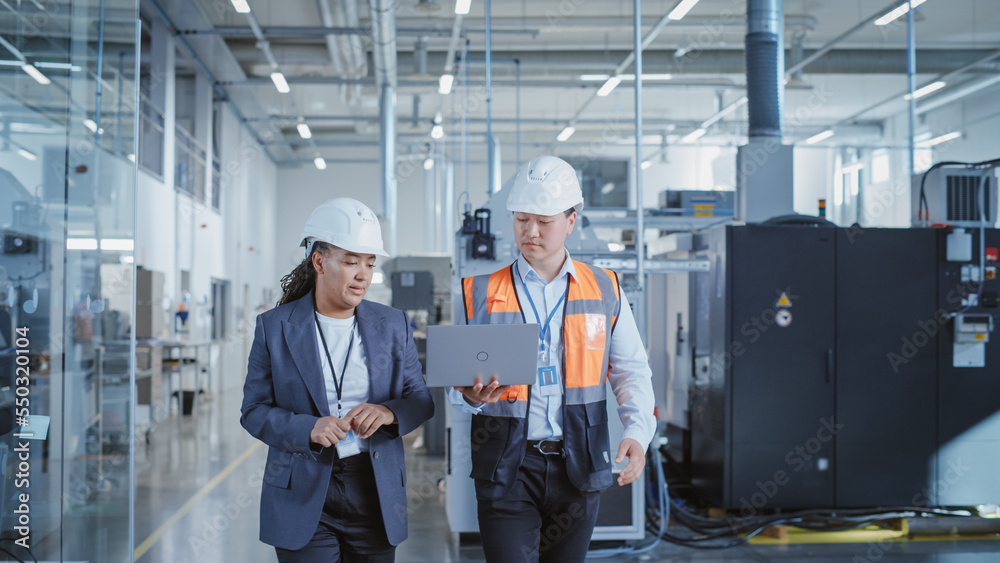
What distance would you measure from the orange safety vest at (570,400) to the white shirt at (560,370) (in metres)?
0.03

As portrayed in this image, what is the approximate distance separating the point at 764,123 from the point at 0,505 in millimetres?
4497

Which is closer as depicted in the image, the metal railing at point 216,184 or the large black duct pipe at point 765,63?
the large black duct pipe at point 765,63

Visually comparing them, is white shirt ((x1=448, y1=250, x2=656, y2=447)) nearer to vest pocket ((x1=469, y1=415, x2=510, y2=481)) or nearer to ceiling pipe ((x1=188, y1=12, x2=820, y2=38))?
vest pocket ((x1=469, y1=415, x2=510, y2=481))

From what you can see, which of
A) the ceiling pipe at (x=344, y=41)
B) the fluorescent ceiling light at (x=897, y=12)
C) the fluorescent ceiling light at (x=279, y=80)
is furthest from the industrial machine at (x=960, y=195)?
the fluorescent ceiling light at (x=279, y=80)

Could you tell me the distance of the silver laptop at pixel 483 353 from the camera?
6.03 feet

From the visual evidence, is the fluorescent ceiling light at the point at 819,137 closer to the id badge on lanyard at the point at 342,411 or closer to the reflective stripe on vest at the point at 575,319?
the reflective stripe on vest at the point at 575,319

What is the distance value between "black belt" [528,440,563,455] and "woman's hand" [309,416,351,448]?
0.49 m

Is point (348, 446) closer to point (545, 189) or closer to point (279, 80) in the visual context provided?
point (545, 189)

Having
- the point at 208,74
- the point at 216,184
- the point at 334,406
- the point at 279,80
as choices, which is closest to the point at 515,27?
the point at 279,80

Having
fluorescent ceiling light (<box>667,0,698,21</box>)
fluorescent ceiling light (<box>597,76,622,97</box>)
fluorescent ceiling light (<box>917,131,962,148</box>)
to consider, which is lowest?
fluorescent ceiling light (<box>917,131,962,148</box>)

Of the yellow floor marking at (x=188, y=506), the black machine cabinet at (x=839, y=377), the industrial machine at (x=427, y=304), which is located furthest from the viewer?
the industrial machine at (x=427, y=304)

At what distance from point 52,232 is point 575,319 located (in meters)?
2.11

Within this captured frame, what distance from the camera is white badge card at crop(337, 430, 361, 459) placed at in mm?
1841

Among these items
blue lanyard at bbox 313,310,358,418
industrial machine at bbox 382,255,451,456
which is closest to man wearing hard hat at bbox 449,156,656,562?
blue lanyard at bbox 313,310,358,418
